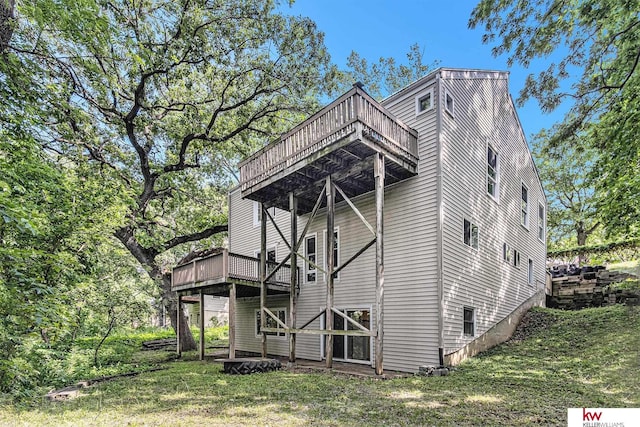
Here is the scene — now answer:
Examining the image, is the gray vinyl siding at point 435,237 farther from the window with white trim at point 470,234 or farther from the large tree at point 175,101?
→ the large tree at point 175,101

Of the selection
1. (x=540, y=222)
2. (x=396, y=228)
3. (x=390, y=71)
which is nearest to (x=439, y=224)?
(x=396, y=228)

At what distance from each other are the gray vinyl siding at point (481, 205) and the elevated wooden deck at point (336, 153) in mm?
1440

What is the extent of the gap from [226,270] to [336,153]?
5297 millimetres

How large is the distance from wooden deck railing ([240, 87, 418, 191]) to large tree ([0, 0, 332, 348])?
451 centimetres

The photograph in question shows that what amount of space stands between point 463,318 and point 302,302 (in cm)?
556

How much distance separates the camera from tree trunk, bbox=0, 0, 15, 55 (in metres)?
6.21

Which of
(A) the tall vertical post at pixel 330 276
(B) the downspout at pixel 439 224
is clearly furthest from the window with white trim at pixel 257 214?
(B) the downspout at pixel 439 224

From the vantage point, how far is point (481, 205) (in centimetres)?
1141

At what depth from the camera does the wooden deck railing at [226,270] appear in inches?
442

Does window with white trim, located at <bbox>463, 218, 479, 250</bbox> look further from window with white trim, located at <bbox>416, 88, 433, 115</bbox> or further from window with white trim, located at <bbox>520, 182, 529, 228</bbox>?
window with white trim, located at <bbox>520, 182, 529, 228</bbox>

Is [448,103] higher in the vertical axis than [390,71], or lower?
lower

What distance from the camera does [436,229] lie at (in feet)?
30.1

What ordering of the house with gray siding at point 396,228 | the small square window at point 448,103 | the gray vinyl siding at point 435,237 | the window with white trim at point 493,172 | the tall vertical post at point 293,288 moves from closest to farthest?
1. the house with gray siding at point 396,228
2. the gray vinyl siding at point 435,237
3. the small square window at point 448,103
4. the tall vertical post at point 293,288
5. the window with white trim at point 493,172

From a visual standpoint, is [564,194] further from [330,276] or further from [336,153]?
[330,276]
